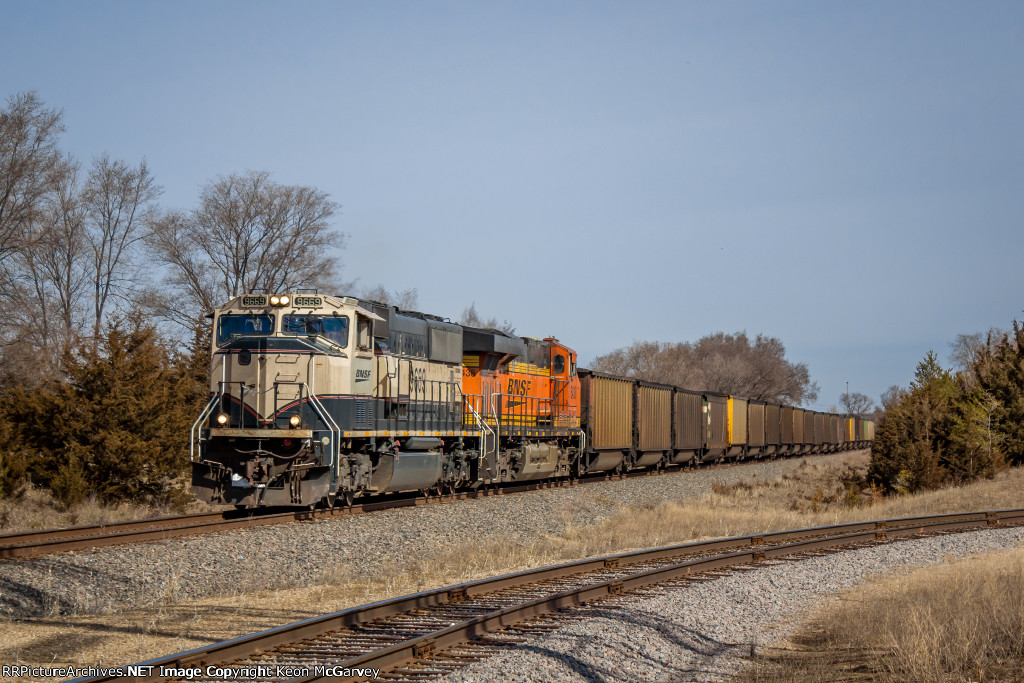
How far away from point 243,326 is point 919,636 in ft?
40.8

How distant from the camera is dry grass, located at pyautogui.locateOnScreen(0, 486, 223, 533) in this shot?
1613 centimetres

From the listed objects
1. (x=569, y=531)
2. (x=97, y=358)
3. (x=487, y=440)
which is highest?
(x=97, y=358)

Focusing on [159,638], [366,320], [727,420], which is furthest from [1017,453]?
[159,638]

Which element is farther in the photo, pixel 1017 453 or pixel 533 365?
pixel 1017 453

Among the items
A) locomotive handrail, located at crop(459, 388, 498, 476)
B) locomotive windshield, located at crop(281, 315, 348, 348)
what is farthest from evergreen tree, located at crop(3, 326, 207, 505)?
locomotive handrail, located at crop(459, 388, 498, 476)

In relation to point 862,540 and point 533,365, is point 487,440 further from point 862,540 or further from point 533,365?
point 862,540

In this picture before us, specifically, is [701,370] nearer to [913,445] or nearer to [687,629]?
[913,445]

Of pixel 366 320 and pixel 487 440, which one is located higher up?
pixel 366 320

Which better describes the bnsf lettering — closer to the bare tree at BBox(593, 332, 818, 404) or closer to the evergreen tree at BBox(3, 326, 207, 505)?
the evergreen tree at BBox(3, 326, 207, 505)

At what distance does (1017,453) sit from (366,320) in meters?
25.3

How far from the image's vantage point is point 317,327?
1638cm

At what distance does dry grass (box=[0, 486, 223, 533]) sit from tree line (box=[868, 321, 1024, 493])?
857 inches

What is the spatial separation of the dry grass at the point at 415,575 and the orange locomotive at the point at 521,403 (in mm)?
2316

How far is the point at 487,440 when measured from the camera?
2161 cm
